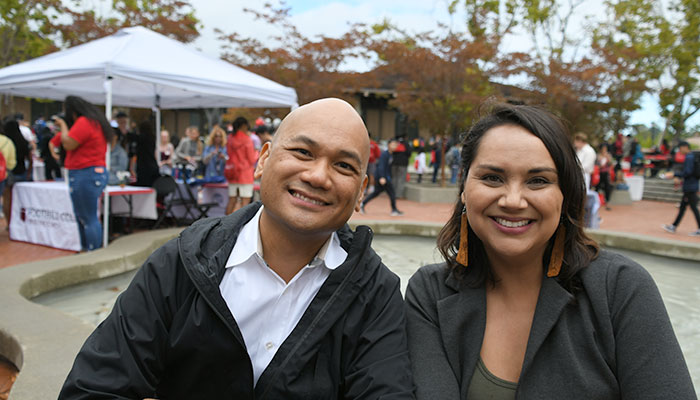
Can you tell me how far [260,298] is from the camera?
1.62m

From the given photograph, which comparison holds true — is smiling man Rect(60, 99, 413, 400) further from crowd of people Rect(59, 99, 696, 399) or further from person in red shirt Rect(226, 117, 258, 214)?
person in red shirt Rect(226, 117, 258, 214)

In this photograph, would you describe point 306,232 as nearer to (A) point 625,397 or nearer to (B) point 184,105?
(A) point 625,397

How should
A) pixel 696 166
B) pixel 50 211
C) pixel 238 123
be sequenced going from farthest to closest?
1. pixel 696 166
2. pixel 238 123
3. pixel 50 211

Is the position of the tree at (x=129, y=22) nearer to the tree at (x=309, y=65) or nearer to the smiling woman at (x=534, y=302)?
the tree at (x=309, y=65)

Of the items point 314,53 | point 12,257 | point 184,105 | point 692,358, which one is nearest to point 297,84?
point 314,53

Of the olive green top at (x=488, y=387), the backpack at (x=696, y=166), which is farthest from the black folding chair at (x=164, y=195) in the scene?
the backpack at (x=696, y=166)

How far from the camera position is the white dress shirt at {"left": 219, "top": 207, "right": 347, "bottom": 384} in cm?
161

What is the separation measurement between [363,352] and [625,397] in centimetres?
78

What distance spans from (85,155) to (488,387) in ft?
18.0

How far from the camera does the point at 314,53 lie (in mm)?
15578

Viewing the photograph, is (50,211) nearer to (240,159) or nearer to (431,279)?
(240,159)

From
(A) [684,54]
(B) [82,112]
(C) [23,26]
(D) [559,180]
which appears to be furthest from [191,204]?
(A) [684,54]

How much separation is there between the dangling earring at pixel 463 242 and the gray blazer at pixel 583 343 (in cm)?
13

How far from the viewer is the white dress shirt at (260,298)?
1614 millimetres
